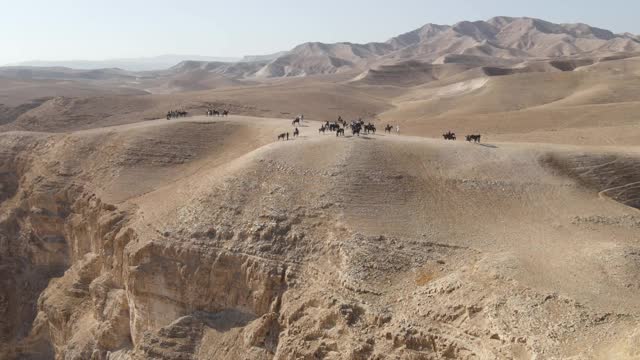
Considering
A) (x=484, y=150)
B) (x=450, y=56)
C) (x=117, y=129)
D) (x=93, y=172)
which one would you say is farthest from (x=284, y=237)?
(x=450, y=56)

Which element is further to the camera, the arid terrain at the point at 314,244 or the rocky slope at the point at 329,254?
the arid terrain at the point at 314,244

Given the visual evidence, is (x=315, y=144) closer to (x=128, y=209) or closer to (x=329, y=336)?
(x=128, y=209)

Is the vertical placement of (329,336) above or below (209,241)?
below

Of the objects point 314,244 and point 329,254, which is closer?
point 329,254

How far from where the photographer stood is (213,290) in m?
26.2

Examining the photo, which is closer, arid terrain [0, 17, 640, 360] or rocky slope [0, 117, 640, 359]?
rocky slope [0, 117, 640, 359]

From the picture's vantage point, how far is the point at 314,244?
24484mm

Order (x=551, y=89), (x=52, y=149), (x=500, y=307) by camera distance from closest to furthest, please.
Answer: (x=500, y=307), (x=52, y=149), (x=551, y=89)

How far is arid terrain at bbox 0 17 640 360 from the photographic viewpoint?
18766mm

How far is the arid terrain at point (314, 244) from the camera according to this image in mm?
18766

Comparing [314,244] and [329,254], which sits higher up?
[314,244]

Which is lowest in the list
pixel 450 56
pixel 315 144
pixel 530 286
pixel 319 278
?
pixel 319 278

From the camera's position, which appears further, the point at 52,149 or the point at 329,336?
the point at 52,149

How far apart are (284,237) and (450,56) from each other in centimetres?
13508
